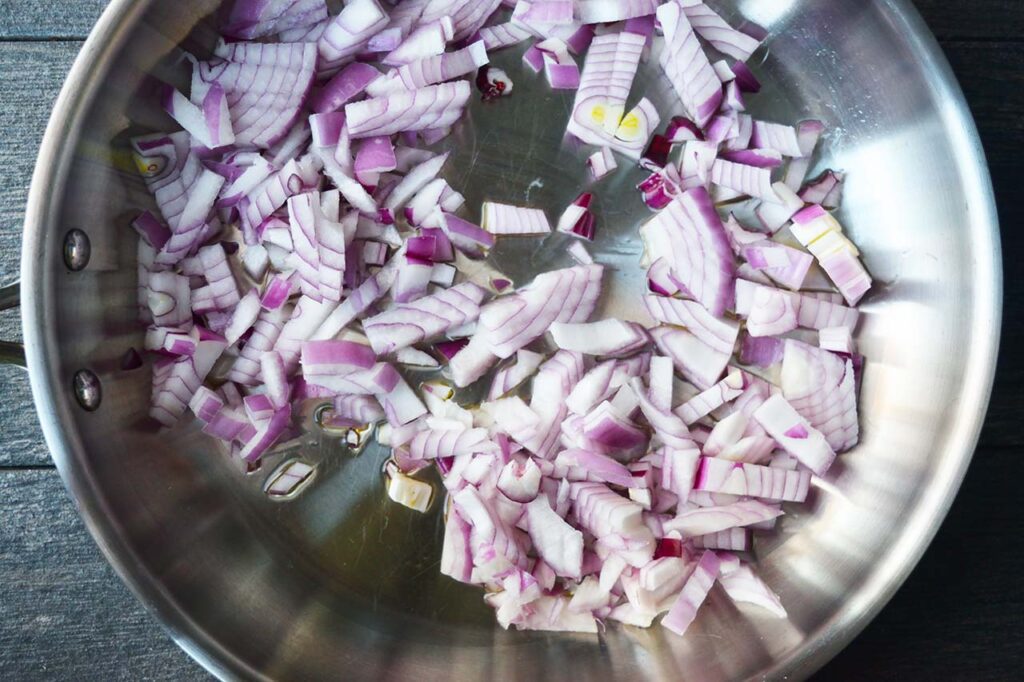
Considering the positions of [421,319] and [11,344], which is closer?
[11,344]

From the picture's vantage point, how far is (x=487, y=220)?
1.04 meters

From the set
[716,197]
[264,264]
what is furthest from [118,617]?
[716,197]

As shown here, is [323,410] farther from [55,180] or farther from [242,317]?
[55,180]

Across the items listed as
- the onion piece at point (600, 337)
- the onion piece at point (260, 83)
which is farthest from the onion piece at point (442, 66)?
the onion piece at point (600, 337)

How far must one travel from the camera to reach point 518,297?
103cm

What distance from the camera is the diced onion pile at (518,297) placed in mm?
981

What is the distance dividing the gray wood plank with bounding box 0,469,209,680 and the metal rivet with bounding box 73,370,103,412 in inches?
9.0

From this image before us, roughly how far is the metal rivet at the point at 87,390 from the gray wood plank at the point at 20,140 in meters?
0.21

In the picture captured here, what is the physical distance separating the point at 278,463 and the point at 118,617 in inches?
11.7

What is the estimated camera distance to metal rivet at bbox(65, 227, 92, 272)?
34.4 inches

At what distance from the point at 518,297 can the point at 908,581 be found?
645 millimetres

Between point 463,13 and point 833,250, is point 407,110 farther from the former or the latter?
point 833,250

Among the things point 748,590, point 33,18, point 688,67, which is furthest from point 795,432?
point 33,18

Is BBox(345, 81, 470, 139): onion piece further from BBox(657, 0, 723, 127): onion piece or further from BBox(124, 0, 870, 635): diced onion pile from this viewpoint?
BBox(657, 0, 723, 127): onion piece
